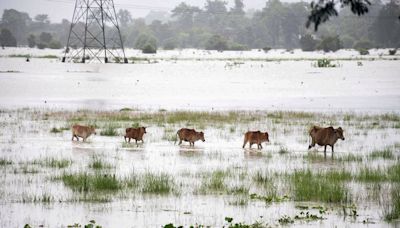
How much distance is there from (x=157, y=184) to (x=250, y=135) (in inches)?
219

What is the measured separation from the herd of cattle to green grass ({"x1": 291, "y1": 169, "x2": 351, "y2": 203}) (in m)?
2.70

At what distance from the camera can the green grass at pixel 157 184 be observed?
11.1 m

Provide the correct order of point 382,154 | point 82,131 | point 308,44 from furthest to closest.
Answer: point 308,44 → point 82,131 → point 382,154

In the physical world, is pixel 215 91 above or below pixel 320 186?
above

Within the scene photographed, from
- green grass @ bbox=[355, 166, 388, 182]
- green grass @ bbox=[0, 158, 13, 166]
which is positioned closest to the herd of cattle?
green grass @ bbox=[355, 166, 388, 182]

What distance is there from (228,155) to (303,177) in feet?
12.0

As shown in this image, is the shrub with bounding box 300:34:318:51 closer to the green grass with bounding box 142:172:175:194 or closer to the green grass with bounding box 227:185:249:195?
the green grass with bounding box 142:172:175:194

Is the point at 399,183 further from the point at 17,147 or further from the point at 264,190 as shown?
the point at 17,147

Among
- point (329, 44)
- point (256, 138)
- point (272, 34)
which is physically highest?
point (272, 34)

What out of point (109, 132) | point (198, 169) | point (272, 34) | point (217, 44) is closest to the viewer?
point (198, 169)

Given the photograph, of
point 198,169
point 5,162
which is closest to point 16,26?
point 5,162

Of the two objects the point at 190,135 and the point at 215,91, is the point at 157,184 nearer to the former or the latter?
the point at 190,135

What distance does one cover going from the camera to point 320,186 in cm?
1126

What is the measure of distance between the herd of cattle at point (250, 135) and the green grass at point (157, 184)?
14.9 ft
